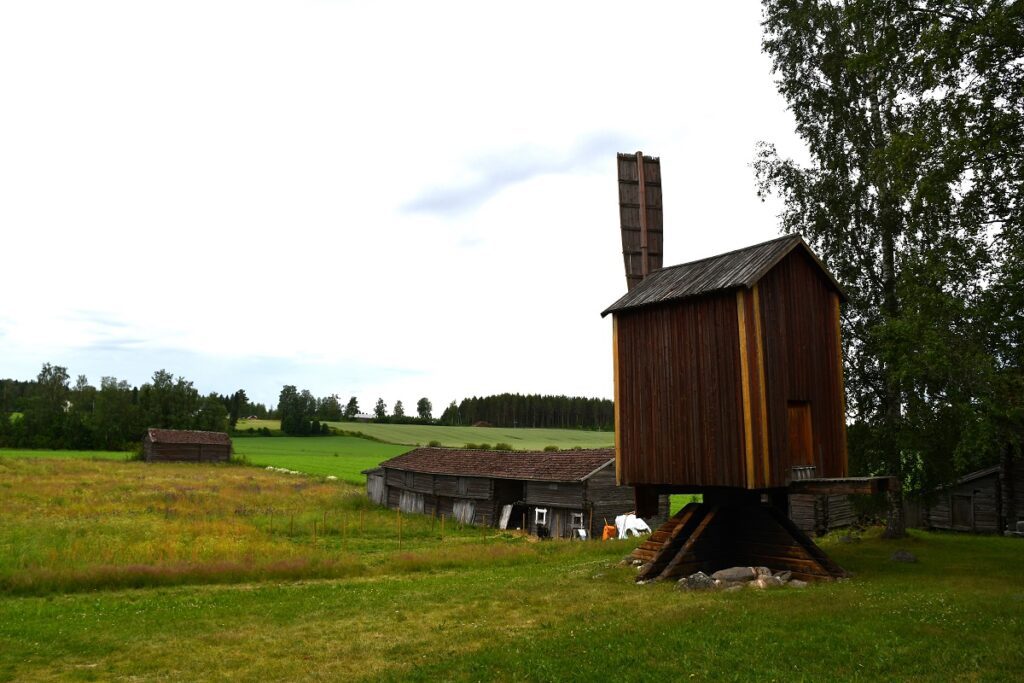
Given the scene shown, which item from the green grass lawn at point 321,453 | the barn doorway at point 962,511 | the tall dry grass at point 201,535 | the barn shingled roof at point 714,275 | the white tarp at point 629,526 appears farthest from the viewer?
the green grass lawn at point 321,453

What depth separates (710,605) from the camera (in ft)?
45.9

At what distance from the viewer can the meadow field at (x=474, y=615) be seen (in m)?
10.3

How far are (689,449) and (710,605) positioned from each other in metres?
4.13

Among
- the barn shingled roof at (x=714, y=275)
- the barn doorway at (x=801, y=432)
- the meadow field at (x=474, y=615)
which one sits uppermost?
the barn shingled roof at (x=714, y=275)

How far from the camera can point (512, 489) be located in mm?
38062

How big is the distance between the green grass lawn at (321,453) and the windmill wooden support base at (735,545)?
47.6 m

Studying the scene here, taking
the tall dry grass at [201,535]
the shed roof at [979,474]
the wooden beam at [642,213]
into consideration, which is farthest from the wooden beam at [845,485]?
the shed roof at [979,474]

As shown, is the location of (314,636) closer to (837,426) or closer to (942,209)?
(837,426)

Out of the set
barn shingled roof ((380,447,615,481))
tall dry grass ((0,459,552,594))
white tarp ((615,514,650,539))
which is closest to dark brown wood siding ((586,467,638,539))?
barn shingled roof ((380,447,615,481))

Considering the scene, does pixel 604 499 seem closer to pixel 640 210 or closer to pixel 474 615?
pixel 640 210

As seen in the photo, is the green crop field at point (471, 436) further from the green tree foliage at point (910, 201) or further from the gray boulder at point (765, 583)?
the gray boulder at point (765, 583)

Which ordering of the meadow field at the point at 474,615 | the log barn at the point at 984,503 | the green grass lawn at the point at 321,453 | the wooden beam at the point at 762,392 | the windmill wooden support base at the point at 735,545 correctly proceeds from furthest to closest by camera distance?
1. the green grass lawn at the point at 321,453
2. the log barn at the point at 984,503
3. the windmill wooden support base at the point at 735,545
4. the wooden beam at the point at 762,392
5. the meadow field at the point at 474,615

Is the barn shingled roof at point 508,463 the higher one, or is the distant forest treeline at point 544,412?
the distant forest treeline at point 544,412

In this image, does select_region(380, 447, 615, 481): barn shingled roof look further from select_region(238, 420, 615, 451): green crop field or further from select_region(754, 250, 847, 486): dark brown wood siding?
select_region(238, 420, 615, 451): green crop field
